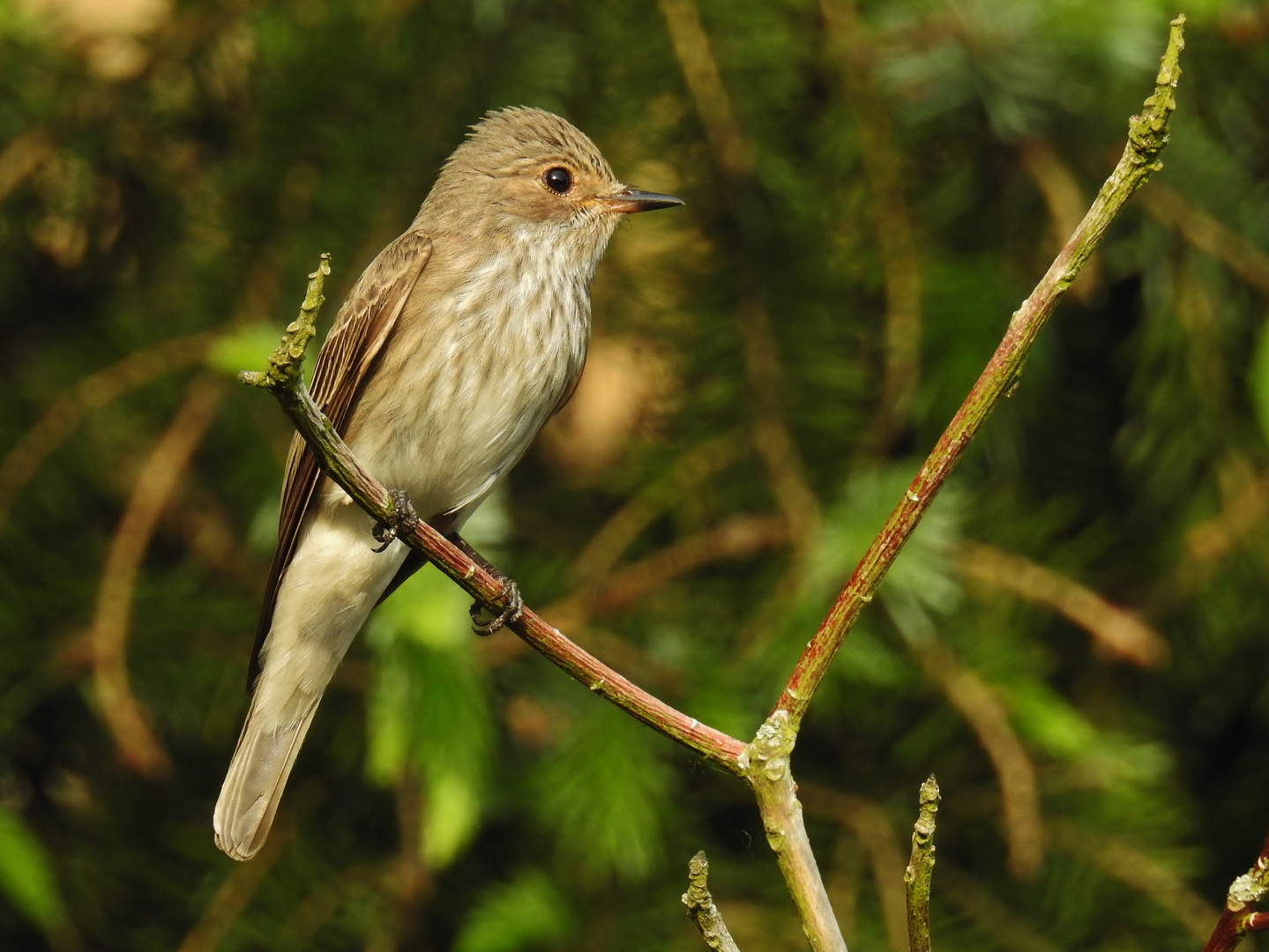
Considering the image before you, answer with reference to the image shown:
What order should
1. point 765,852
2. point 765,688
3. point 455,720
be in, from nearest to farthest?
point 455,720 → point 765,688 → point 765,852

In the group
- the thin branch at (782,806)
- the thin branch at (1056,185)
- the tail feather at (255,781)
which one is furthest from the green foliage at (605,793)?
the thin branch at (1056,185)

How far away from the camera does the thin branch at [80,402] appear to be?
2.99 metres

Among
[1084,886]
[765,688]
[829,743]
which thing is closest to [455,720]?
[765,688]

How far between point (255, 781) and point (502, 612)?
37.7 inches

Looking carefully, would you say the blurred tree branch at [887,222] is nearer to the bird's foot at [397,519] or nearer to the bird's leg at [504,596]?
the bird's leg at [504,596]

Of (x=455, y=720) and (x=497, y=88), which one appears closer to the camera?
(x=455, y=720)

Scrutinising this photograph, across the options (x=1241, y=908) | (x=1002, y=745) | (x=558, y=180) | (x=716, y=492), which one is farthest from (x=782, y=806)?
(x=558, y=180)

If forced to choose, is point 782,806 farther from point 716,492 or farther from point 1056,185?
point 1056,185

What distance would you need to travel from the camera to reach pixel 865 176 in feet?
10.5

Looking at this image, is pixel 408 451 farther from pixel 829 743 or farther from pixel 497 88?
pixel 829 743

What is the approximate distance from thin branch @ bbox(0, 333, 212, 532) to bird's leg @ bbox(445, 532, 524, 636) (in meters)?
Result: 0.63

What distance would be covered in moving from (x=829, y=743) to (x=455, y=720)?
911 millimetres

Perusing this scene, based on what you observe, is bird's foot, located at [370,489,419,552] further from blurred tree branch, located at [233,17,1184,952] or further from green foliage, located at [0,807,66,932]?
green foliage, located at [0,807,66,932]

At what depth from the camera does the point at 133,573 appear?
9.49 feet
